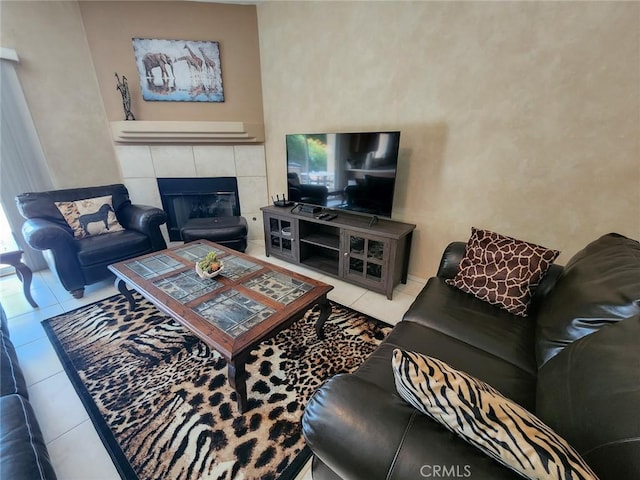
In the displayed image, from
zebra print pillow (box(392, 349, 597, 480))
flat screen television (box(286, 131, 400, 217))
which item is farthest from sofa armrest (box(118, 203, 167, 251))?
zebra print pillow (box(392, 349, 597, 480))

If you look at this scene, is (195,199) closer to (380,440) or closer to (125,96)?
(125,96)

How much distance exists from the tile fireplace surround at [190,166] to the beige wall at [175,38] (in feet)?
1.19

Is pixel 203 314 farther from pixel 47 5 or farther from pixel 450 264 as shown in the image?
pixel 47 5

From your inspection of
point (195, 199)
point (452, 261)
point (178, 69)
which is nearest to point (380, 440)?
point (452, 261)

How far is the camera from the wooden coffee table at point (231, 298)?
1305 mm

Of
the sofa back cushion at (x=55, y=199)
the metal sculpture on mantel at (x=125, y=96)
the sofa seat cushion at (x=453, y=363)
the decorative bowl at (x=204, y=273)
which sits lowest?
the sofa seat cushion at (x=453, y=363)

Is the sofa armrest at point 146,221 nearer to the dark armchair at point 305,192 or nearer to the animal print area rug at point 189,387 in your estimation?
the animal print area rug at point 189,387

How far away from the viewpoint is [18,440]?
857 mm

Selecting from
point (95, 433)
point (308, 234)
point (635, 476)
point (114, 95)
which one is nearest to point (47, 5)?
point (114, 95)

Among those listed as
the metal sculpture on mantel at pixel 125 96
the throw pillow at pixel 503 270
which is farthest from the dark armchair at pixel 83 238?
the throw pillow at pixel 503 270

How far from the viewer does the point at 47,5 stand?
260 cm

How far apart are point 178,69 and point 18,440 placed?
3.43 metres

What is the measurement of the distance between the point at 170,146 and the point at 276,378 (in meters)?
3.03

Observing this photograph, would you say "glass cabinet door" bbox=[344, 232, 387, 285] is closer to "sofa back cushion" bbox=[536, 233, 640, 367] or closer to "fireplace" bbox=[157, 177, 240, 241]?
"sofa back cushion" bbox=[536, 233, 640, 367]
